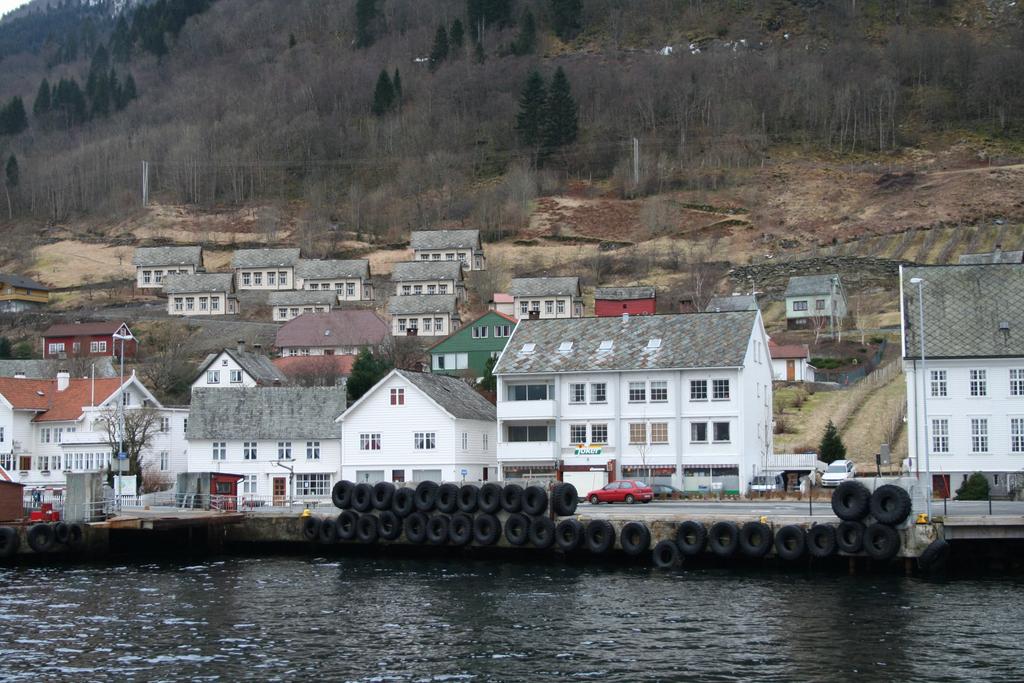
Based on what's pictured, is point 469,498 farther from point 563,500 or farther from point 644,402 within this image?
point 644,402

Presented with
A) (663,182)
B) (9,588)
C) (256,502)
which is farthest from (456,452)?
(663,182)

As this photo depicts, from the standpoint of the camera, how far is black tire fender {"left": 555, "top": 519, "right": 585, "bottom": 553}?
5016cm

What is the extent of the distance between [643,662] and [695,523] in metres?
16.1

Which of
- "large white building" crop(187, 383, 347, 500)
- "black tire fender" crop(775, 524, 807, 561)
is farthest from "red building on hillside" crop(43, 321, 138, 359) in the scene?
"black tire fender" crop(775, 524, 807, 561)

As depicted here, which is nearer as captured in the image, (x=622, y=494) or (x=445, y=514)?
(x=445, y=514)

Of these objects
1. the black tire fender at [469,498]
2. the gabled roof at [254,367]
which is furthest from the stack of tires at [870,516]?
the gabled roof at [254,367]

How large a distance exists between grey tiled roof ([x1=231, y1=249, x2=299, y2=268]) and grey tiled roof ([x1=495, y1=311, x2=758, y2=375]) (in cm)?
9504

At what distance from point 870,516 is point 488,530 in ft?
49.9

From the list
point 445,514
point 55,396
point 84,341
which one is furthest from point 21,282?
point 445,514

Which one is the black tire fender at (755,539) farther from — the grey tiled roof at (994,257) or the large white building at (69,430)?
the grey tiled roof at (994,257)

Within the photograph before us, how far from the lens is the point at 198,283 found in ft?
515

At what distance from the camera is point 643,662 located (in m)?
31.7

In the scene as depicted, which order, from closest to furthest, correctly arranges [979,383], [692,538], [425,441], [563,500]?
[692,538] < [563,500] < [979,383] < [425,441]

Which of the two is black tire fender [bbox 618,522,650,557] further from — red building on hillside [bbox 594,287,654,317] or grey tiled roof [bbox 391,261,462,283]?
grey tiled roof [bbox 391,261,462,283]
